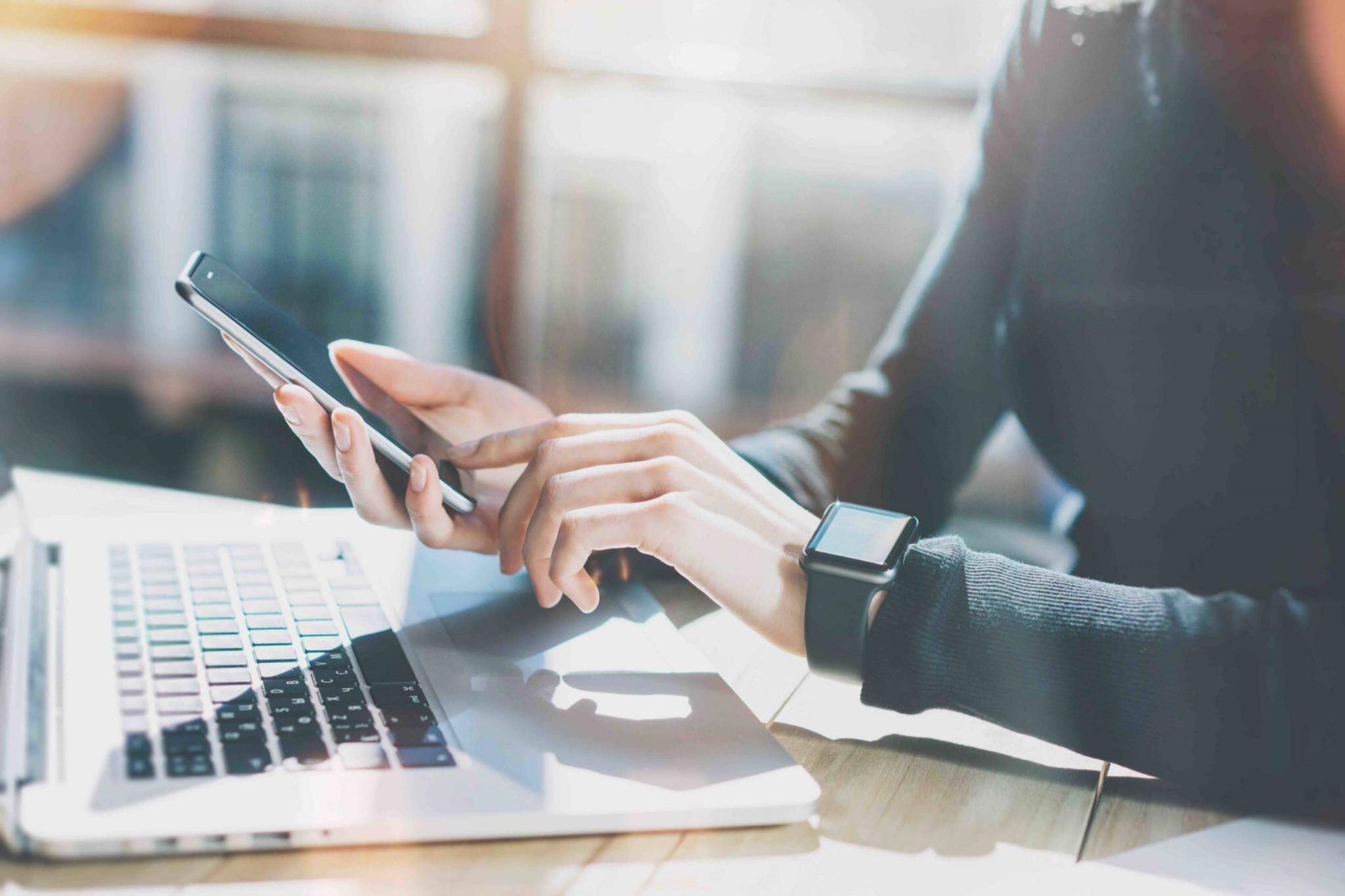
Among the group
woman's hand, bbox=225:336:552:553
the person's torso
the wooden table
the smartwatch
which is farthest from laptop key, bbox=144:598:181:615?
the person's torso

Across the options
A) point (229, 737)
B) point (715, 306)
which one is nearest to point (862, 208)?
point (715, 306)

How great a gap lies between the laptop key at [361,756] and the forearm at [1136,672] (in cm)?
23

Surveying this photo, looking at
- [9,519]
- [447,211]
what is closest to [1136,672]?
[9,519]

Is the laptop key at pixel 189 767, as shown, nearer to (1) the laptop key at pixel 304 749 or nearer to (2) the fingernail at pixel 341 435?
(1) the laptop key at pixel 304 749

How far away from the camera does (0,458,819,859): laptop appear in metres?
0.36

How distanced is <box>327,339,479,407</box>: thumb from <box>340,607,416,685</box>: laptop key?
16 centimetres

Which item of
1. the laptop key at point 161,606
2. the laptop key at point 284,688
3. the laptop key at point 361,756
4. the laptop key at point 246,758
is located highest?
the laptop key at point 246,758

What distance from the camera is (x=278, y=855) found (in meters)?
0.36

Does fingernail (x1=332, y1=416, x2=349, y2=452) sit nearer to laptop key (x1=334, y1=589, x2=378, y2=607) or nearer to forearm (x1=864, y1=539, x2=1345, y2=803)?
laptop key (x1=334, y1=589, x2=378, y2=607)

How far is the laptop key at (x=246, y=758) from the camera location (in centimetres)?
38

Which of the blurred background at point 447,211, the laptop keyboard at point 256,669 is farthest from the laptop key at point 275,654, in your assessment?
the blurred background at point 447,211

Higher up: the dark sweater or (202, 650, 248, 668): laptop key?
the dark sweater

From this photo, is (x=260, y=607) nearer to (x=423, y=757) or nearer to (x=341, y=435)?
(x=341, y=435)

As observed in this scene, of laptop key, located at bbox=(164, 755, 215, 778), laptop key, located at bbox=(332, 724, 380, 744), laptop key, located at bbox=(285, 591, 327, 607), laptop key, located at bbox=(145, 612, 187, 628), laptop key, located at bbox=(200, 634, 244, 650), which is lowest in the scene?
laptop key, located at bbox=(285, 591, 327, 607)
